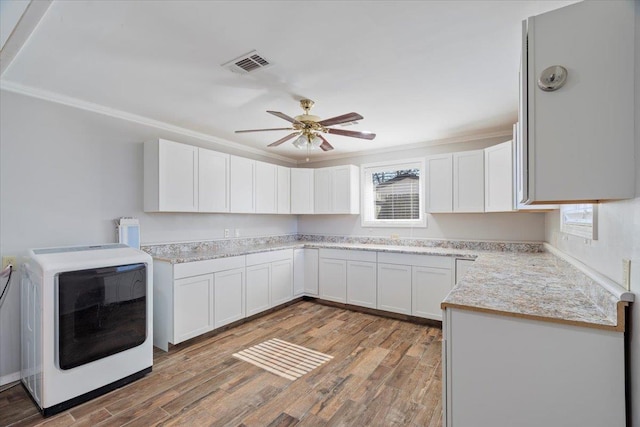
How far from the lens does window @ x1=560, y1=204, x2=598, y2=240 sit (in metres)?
1.66

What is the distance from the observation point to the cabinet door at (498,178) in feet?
10.9

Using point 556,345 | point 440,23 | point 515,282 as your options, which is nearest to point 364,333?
point 515,282

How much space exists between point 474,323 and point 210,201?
3198mm

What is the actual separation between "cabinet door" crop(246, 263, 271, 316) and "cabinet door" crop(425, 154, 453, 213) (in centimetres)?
241

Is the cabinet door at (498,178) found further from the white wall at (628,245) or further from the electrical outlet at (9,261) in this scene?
the electrical outlet at (9,261)

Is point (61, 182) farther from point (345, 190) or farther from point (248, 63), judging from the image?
point (345, 190)

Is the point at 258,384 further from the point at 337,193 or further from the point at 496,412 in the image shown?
the point at 337,193

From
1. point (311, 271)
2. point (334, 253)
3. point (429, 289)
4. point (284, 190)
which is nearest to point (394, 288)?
point (429, 289)

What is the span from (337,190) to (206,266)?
2.45 meters

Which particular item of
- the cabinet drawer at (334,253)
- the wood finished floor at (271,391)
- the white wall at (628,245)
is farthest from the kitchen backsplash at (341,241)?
the white wall at (628,245)

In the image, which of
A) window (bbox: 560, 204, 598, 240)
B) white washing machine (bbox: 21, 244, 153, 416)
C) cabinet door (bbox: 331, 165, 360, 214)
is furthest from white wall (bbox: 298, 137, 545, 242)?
white washing machine (bbox: 21, 244, 153, 416)

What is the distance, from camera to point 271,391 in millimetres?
2361

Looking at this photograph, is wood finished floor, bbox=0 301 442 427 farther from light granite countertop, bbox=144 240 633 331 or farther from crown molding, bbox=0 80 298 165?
crown molding, bbox=0 80 298 165

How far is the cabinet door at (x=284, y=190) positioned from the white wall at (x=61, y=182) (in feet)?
5.61
